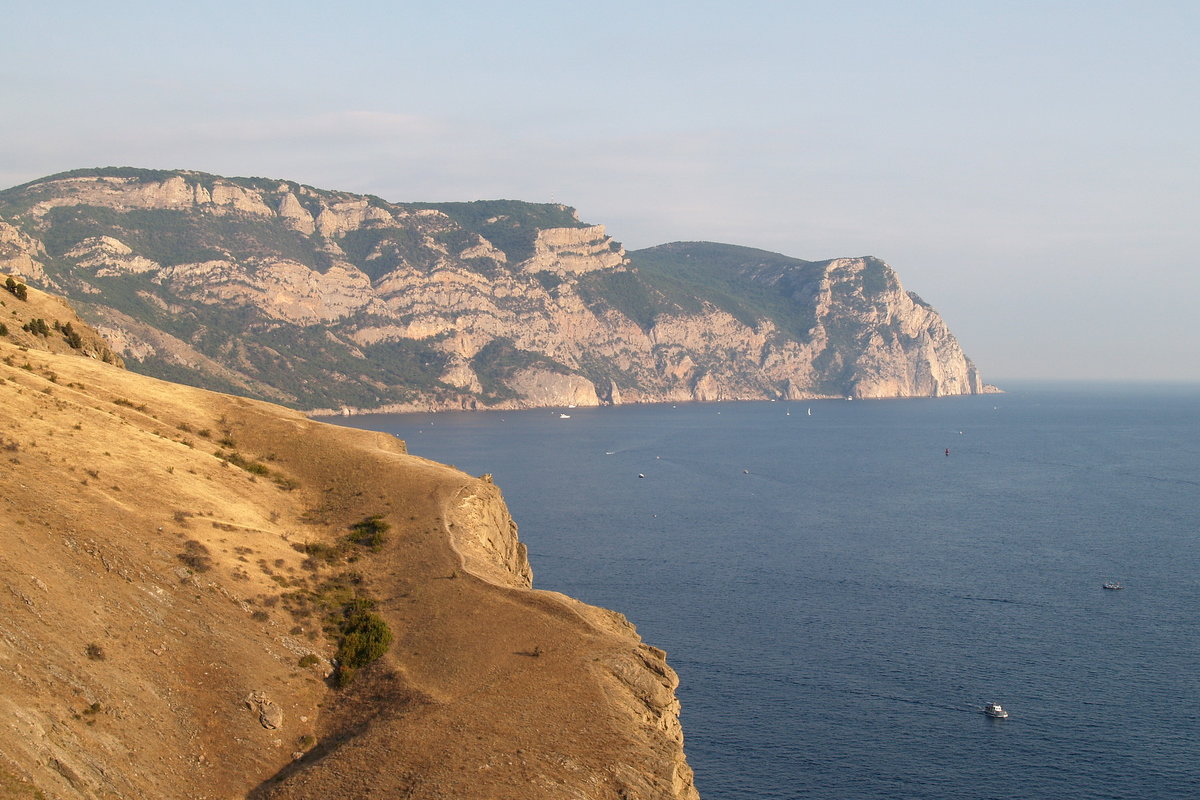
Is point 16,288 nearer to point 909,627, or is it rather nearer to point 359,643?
point 359,643

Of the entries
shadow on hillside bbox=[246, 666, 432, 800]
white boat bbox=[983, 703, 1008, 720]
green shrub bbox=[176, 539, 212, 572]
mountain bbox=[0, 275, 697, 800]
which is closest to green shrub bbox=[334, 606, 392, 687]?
mountain bbox=[0, 275, 697, 800]

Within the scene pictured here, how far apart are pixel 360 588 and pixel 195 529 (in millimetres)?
8882

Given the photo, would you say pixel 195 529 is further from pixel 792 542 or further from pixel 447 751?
pixel 792 542

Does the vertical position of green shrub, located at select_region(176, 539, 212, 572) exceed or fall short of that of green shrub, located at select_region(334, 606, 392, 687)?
it exceeds it

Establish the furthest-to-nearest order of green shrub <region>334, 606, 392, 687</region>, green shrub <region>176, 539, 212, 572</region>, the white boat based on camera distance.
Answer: the white boat
green shrub <region>176, 539, 212, 572</region>
green shrub <region>334, 606, 392, 687</region>

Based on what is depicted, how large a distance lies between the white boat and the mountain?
1180 inches

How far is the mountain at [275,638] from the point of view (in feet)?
126

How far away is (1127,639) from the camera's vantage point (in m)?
86.6

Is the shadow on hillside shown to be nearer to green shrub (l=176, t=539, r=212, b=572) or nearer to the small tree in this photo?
green shrub (l=176, t=539, r=212, b=572)

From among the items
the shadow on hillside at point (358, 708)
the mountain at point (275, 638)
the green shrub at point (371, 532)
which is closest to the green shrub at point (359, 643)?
the mountain at point (275, 638)

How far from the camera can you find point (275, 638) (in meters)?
49.0

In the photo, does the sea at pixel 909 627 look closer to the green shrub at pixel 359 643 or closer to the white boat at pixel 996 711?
the white boat at pixel 996 711

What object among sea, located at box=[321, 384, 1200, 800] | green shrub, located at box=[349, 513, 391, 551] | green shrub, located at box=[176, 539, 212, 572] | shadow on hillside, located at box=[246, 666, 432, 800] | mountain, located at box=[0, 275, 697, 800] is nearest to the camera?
mountain, located at box=[0, 275, 697, 800]

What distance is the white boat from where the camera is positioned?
230 feet
